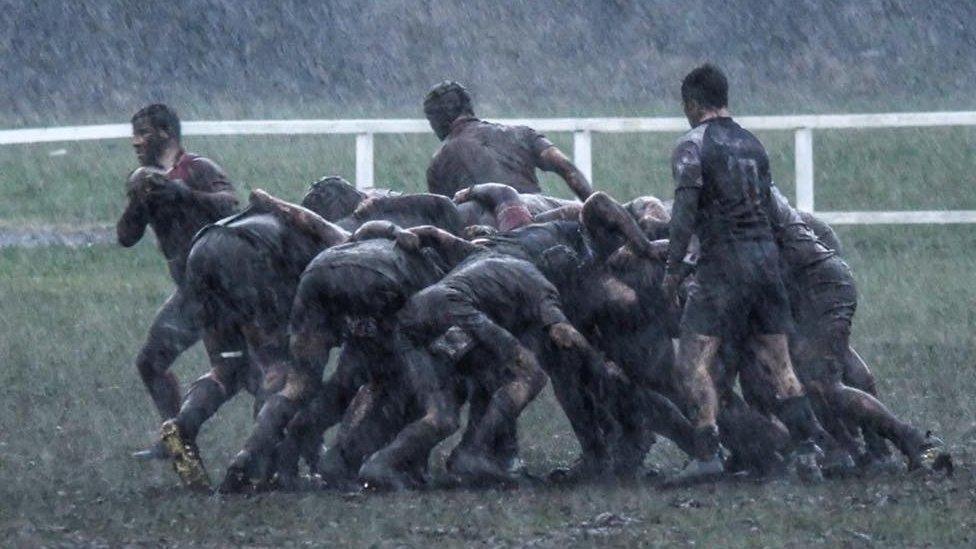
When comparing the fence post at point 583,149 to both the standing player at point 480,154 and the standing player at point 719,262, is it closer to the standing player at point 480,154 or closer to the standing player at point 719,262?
the standing player at point 480,154

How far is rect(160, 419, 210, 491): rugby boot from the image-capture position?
981cm

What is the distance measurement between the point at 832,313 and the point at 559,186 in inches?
541

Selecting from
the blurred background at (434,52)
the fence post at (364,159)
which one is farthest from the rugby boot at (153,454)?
the blurred background at (434,52)

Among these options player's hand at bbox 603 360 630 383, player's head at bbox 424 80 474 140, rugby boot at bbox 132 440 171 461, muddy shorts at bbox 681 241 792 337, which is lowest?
rugby boot at bbox 132 440 171 461

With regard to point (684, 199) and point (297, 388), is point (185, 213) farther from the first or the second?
point (684, 199)

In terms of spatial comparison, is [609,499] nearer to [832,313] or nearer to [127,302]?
[832,313]

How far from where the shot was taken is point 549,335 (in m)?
9.98

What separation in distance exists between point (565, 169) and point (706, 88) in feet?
8.03

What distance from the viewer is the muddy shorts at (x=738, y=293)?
986 cm

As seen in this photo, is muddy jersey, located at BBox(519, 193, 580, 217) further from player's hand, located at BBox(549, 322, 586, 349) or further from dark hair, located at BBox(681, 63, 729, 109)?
dark hair, located at BBox(681, 63, 729, 109)

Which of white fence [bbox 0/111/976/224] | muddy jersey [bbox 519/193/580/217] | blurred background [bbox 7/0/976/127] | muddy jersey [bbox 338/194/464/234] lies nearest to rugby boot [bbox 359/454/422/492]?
muddy jersey [bbox 338/194/464/234]

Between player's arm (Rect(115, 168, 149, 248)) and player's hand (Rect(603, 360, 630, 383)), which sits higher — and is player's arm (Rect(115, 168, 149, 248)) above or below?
above

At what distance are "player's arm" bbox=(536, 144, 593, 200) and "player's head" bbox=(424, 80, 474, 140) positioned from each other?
0.55m

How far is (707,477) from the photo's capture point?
9742 millimetres
